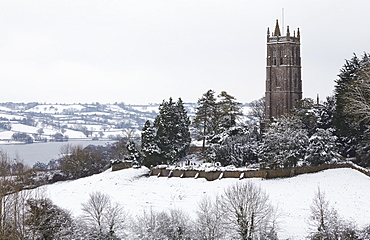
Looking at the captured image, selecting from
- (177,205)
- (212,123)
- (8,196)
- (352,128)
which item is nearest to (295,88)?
(212,123)

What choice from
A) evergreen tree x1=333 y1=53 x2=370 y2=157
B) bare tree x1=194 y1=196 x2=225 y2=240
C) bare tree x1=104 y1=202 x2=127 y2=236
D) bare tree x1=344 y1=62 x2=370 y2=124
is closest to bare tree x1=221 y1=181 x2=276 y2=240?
bare tree x1=194 y1=196 x2=225 y2=240

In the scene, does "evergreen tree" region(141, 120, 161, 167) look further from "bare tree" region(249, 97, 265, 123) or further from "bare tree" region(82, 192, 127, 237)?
"bare tree" region(249, 97, 265, 123)

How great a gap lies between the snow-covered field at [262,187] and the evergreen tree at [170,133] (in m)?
4.69

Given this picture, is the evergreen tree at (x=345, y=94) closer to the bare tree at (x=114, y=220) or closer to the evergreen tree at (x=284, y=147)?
the evergreen tree at (x=284, y=147)

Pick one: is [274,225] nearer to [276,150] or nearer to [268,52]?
[276,150]

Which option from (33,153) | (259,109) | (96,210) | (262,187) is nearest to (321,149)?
(262,187)

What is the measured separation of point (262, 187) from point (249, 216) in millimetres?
9358

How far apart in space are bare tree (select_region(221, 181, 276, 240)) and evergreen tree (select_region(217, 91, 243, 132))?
21363mm

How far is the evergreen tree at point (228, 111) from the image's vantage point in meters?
51.8

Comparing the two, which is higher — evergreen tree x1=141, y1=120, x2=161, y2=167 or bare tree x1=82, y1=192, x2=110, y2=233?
evergreen tree x1=141, y1=120, x2=161, y2=167

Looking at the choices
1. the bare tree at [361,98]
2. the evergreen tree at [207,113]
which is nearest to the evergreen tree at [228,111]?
the evergreen tree at [207,113]

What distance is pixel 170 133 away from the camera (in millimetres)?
51344

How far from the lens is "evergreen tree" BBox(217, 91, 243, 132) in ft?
170

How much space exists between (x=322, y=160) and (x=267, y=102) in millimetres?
22849
